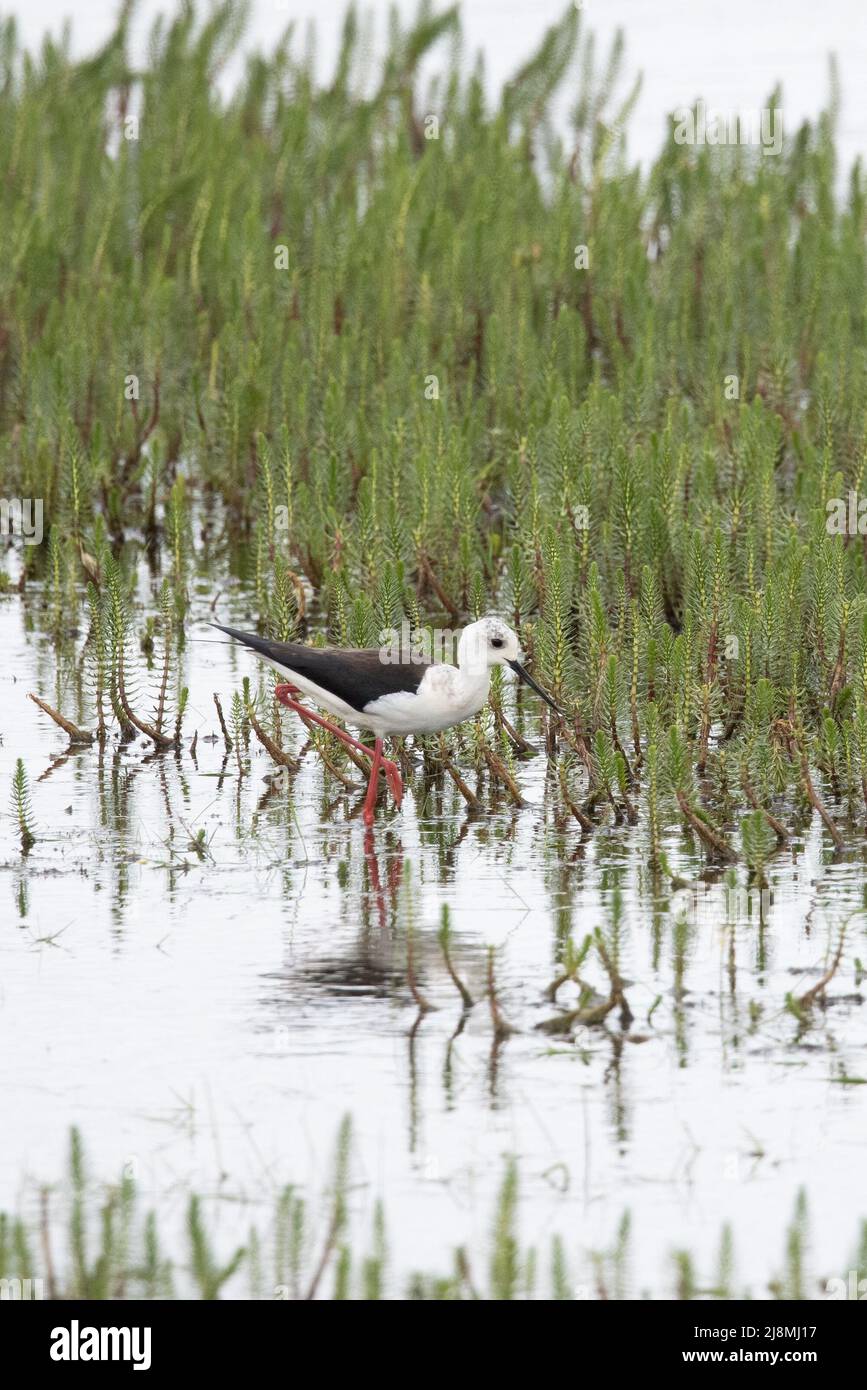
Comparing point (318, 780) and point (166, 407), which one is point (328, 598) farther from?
point (166, 407)

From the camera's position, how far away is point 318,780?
834 cm

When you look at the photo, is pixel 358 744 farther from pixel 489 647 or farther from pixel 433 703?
pixel 489 647

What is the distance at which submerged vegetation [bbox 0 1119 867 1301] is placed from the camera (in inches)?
173

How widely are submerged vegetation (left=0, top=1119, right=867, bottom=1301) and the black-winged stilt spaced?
300 centimetres

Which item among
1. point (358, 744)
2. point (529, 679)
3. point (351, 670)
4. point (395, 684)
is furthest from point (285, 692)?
point (529, 679)

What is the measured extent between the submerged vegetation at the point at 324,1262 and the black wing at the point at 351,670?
3132 millimetres

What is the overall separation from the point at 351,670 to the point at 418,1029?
7.54ft

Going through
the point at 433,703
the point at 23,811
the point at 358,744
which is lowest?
the point at 23,811

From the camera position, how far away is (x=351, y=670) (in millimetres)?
7930

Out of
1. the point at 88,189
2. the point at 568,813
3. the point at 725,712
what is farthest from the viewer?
the point at 88,189

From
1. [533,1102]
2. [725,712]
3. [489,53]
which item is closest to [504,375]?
[725,712]

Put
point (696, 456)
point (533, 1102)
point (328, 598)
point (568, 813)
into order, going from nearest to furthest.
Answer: point (533, 1102) < point (568, 813) < point (328, 598) < point (696, 456)

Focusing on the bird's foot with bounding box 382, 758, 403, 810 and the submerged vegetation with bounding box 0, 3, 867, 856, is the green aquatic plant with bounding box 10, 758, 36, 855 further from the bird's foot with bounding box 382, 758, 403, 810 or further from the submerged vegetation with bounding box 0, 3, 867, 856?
the bird's foot with bounding box 382, 758, 403, 810
